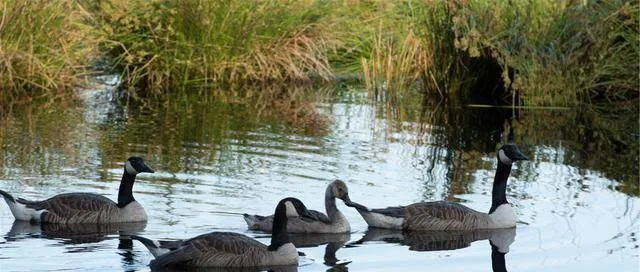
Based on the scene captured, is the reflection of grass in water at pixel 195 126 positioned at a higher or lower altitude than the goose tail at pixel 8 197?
higher

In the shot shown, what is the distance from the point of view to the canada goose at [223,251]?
12.3 meters

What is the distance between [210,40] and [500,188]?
12.2 meters

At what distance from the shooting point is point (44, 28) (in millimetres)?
23703

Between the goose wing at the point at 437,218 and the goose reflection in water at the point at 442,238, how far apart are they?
6 cm

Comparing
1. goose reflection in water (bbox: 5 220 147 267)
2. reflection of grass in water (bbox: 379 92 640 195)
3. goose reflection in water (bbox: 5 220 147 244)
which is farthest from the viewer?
reflection of grass in water (bbox: 379 92 640 195)

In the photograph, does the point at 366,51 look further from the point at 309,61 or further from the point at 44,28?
the point at 44,28

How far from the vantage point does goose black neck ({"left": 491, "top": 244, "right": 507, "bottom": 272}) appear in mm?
12719

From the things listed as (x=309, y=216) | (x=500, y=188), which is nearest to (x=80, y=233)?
(x=309, y=216)

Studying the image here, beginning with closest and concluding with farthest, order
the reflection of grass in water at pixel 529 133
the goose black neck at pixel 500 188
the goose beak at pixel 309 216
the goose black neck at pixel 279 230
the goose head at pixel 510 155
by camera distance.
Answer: the goose black neck at pixel 279 230 < the goose beak at pixel 309 216 < the goose black neck at pixel 500 188 < the goose head at pixel 510 155 < the reflection of grass in water at pixel 529 133

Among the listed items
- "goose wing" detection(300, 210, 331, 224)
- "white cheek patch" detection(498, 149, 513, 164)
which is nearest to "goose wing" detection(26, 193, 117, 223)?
"goose wing" detection(300, 210, 331, 224)

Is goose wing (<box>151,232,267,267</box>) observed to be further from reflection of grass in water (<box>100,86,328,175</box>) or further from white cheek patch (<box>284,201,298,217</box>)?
reflection of grass in water (<box>100,86,328,175</box>)

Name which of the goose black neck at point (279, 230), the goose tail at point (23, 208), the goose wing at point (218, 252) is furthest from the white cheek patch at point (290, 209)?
the goose tail at point (23, 208)

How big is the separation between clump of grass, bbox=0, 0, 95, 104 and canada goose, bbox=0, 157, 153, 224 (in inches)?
367

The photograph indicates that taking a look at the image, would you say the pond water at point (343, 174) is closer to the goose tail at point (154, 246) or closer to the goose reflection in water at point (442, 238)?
the goose reflection in water at point (442, 238)
